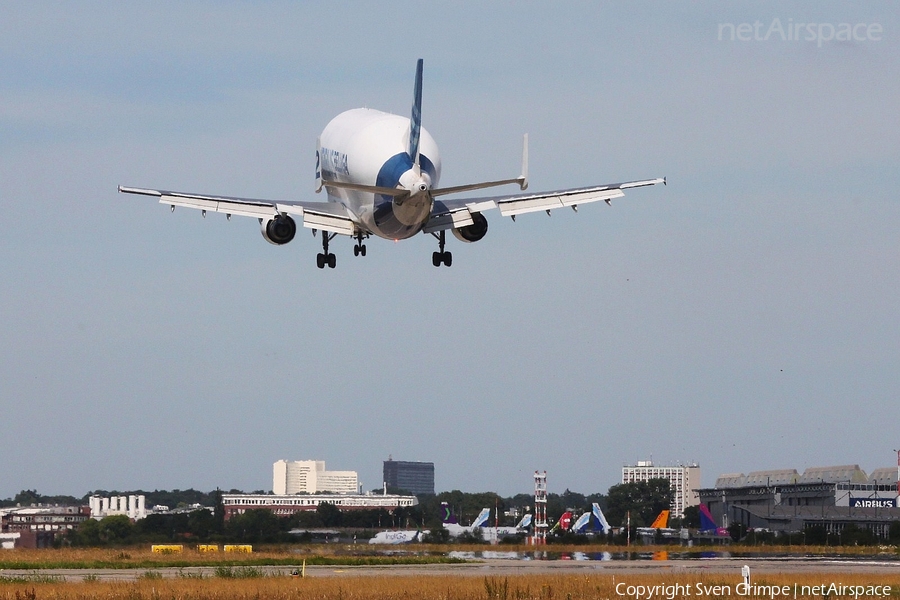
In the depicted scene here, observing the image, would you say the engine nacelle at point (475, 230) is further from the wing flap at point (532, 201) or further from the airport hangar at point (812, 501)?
the airport hangar at point (812, 501)

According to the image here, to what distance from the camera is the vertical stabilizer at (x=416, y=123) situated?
5850 cm

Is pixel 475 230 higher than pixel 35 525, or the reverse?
pixel 475 230

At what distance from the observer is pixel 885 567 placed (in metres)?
62.9

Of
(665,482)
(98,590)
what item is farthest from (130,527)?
(665,482)

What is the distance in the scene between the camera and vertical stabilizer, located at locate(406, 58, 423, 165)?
192 feet

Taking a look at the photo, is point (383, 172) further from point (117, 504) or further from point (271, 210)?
point (117, 504)

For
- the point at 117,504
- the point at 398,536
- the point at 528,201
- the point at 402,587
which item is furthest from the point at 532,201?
the point at 117,504

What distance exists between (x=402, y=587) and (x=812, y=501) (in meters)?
118

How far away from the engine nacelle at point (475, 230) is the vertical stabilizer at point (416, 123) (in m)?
4.53

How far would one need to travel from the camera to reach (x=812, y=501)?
515ft

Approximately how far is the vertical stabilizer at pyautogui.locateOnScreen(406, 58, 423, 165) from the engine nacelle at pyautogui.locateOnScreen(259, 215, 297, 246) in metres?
6.70

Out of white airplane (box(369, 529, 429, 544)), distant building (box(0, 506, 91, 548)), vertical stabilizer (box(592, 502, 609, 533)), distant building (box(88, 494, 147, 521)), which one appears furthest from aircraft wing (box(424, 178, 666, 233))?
distant building (box(88, 494, 147, 521))

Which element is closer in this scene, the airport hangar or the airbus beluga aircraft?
the airbus beluga aircraft

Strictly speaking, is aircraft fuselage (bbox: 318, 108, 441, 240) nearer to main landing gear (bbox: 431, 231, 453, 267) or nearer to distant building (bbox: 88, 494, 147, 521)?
main landing gear (bbox: 431, 231, 453, 267)
